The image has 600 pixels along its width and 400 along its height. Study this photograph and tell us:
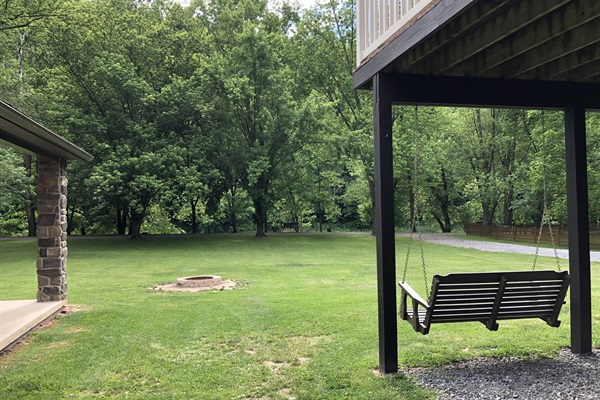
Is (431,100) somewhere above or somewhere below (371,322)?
above

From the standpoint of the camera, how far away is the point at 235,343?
5152 mm

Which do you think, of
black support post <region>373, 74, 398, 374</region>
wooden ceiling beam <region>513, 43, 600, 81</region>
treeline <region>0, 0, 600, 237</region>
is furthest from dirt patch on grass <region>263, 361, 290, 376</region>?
treeline <region>0, 0, 600, 237</region>

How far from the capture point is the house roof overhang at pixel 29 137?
14.8ft

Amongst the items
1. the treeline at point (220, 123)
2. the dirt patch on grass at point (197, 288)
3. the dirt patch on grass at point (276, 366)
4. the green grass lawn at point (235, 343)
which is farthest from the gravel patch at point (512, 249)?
the dirt patch on grass at point (276, 366)

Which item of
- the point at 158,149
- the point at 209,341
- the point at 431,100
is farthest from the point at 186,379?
the point at 158,149

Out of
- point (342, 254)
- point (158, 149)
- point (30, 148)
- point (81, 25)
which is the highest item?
point (81, 25)

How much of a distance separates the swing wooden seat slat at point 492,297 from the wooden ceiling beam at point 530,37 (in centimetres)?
190

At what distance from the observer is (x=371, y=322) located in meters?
6.02

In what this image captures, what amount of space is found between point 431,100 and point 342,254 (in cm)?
1282

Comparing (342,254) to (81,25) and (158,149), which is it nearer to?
(158,149)

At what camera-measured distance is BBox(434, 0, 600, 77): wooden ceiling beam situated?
3033 mm

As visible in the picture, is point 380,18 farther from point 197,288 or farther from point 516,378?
point 197,288

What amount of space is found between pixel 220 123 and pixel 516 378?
809 inches

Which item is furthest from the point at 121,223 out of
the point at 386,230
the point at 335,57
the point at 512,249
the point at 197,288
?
the point at 386,230
